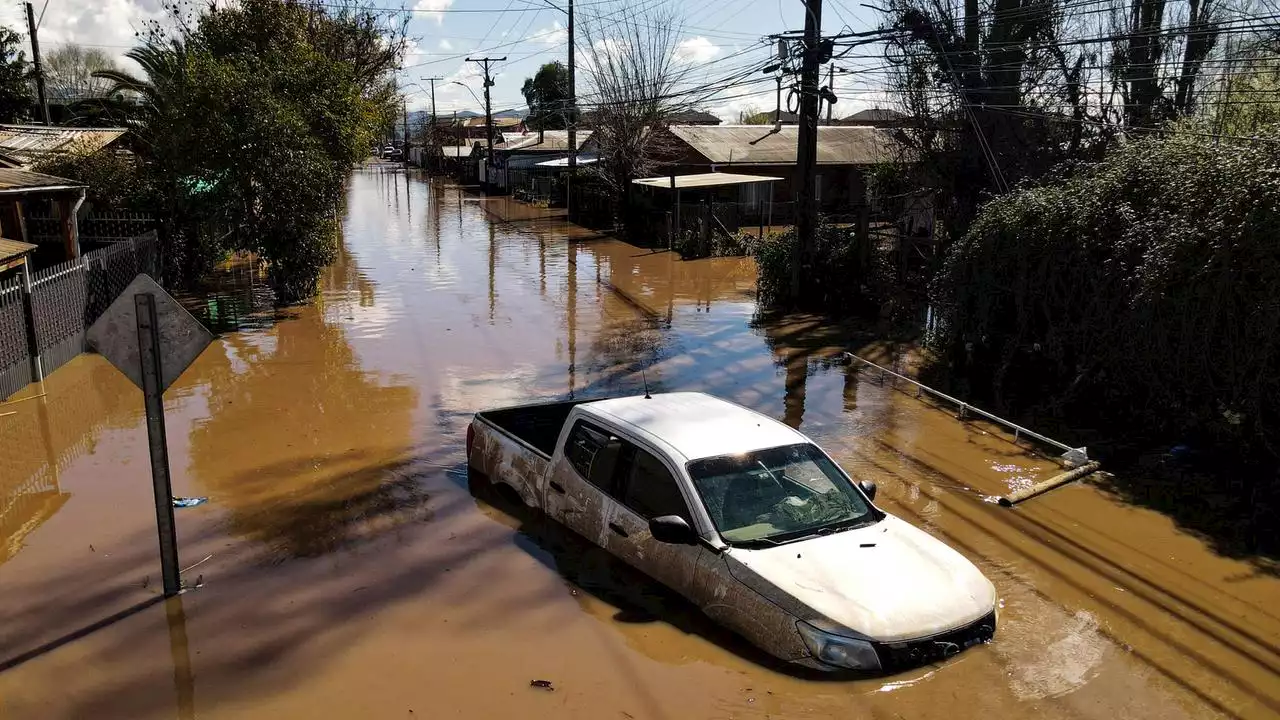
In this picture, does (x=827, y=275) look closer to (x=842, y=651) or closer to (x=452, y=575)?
(x=452, y=575)

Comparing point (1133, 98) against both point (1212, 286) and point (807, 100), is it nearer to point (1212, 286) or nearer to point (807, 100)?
point (807, 100)

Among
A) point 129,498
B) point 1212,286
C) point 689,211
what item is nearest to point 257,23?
point 689,211

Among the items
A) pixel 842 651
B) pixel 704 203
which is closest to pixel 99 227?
pixel 704 203

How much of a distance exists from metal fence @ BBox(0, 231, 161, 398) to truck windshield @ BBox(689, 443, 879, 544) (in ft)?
33.2

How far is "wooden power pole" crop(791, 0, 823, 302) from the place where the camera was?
17.9m

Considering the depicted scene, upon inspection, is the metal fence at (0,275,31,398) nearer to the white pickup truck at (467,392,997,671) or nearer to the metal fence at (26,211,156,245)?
the white pickup truck at (467,392,997,671)

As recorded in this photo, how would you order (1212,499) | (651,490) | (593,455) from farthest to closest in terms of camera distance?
(1212,499) → (593,455) → (651,490)

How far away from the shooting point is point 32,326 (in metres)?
12.5

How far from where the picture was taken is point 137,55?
2920 cm

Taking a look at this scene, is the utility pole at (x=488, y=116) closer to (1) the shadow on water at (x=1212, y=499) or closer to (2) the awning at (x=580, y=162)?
(2) the awning at (x=580, y=162)

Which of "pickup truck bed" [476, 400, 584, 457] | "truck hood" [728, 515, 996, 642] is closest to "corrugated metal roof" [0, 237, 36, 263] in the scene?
"pickup truck bed" [476, 400, 584, 457]

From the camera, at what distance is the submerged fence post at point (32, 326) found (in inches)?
480

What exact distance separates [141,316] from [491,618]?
3073 millimetres

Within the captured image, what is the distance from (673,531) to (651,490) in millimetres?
689
